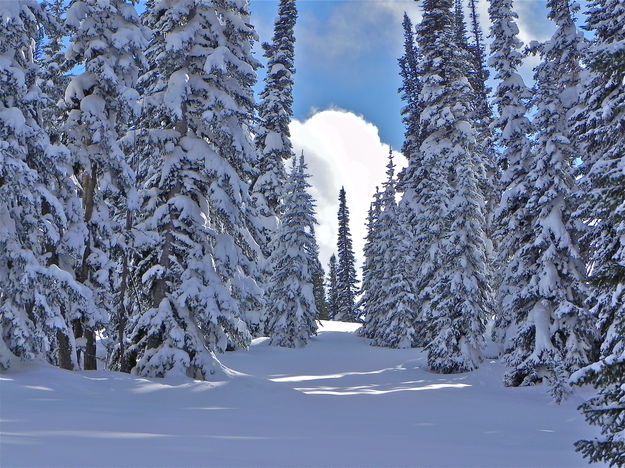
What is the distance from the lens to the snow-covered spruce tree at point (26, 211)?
11758mm

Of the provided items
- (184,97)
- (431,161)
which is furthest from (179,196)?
(431,161)

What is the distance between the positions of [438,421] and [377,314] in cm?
2800

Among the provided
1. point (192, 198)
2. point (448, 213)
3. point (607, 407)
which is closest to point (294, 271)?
point (448, 213)

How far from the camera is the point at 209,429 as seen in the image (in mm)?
9086

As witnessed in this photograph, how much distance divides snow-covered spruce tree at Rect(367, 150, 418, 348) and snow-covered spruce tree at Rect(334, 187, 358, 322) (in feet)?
91.8

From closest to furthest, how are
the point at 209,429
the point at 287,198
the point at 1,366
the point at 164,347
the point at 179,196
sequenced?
1. the point at 209,429
2. the point at 1,366
3. the point at 164,347
4. the point at 179,196
5. the point at 287,198

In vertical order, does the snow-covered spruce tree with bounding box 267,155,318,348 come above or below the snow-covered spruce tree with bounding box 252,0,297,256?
below

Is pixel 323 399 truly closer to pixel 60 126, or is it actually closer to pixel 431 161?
pixel 60 126

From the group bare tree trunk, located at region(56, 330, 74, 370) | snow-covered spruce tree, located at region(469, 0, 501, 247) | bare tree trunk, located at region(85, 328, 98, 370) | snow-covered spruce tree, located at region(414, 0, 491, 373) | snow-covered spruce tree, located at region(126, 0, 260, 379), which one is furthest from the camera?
snow-covered spruce tree, located at region(469, 0, 501, 247)

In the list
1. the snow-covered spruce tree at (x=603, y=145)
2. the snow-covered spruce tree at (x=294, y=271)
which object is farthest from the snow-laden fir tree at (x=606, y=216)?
the snow-covered spruce tree at (x=294, y=271)

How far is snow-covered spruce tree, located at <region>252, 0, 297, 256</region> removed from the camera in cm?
3762

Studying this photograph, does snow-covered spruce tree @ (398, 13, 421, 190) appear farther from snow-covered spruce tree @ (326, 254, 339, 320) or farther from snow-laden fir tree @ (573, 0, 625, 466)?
snow-covered spruce tree @ (326, 254, 339, 320)

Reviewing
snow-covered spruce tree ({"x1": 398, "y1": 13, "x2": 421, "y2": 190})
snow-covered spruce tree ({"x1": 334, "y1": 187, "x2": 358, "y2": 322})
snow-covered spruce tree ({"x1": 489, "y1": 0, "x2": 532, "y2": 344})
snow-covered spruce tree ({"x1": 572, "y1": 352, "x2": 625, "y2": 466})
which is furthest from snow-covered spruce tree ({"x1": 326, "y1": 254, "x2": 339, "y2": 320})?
snow-covered spruce tree ({"x1": 572, "y1": 352, "x2": 625, "y2": 466})

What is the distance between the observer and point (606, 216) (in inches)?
345
